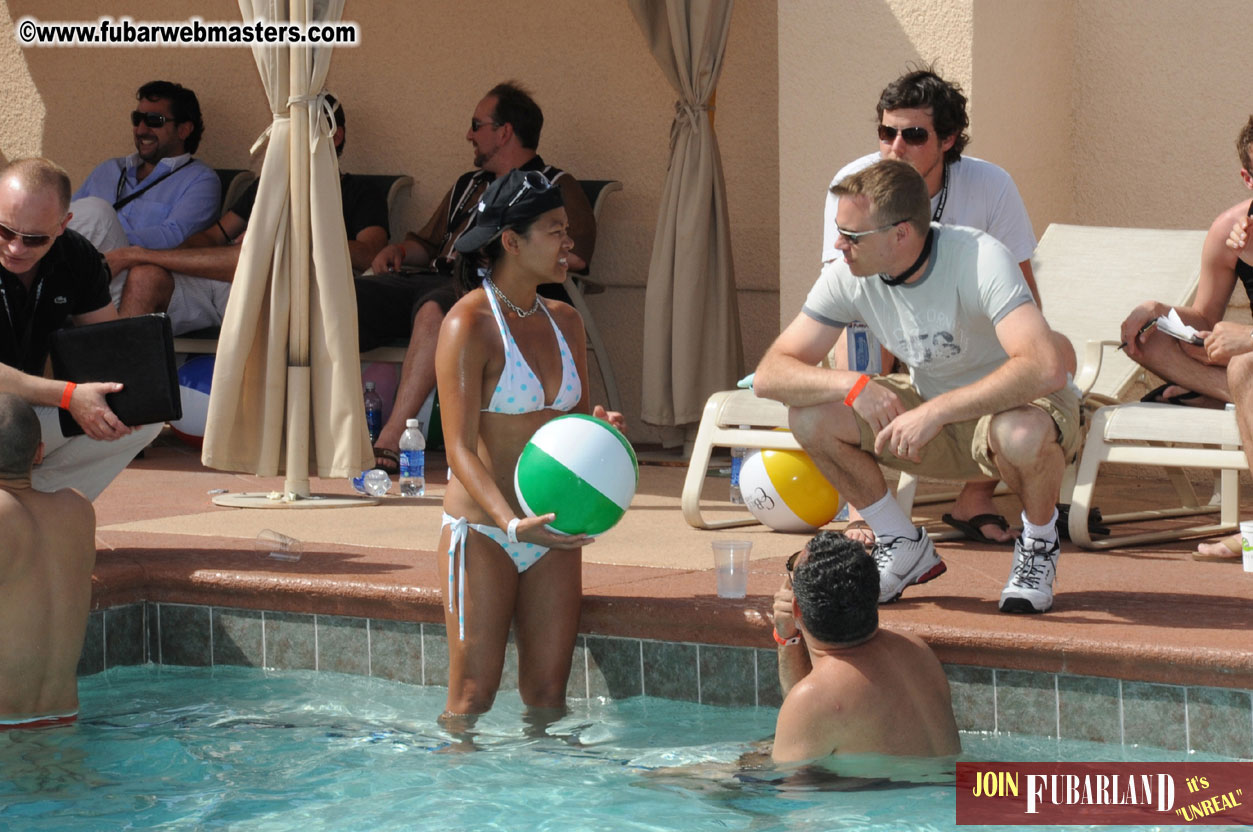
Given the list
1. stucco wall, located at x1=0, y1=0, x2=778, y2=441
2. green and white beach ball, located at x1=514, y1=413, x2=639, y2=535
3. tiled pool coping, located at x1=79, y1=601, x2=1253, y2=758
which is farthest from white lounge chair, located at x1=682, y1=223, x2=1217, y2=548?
stucco wall, located at x1=0, y1=0, x2=778, y2=441

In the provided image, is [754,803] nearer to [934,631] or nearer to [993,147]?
[934,631]

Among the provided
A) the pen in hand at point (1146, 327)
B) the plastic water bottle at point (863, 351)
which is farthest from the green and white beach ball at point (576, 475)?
the pen in hand at point (1146, 327)

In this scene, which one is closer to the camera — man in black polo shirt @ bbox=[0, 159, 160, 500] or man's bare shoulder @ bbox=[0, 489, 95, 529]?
man's bare shoulder @ bbox=[0, 489, 95, 529]

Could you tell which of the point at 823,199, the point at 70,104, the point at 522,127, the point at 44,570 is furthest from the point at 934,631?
the point at 70,104

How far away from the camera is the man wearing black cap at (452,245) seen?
7.63m

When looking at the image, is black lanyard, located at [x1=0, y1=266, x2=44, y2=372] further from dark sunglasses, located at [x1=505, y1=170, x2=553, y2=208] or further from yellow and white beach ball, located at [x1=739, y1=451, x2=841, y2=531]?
yellow and white beach ball, located at [x1=739, y1=451, x2=841, y2=531]

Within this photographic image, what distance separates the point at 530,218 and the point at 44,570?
156cm

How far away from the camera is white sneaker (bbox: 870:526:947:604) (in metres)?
4.53

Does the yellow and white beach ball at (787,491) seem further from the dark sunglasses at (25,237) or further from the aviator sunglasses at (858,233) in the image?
the dark sunglasses at (25,237)

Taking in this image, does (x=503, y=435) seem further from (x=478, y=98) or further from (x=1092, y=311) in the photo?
(x=478, y=98)

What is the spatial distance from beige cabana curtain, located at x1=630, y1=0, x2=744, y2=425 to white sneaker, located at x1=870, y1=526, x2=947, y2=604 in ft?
10.8

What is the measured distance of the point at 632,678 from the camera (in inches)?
182

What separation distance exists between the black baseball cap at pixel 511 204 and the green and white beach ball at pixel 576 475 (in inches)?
20.8

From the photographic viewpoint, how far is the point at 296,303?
249 inches
